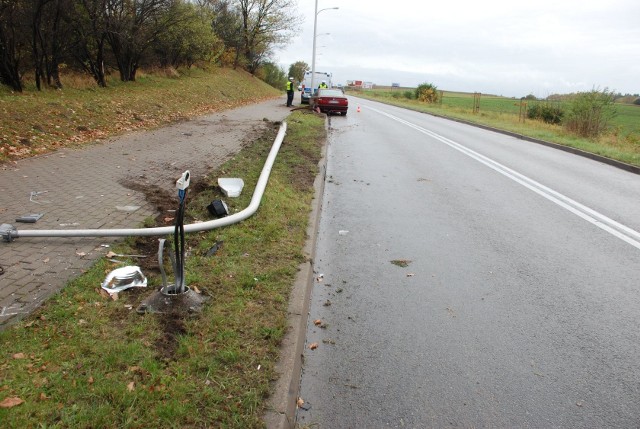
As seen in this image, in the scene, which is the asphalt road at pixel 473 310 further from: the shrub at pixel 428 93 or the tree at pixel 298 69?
the tree at pixel 298 69

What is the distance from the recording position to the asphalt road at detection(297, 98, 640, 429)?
9.71ft

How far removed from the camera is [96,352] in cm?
305

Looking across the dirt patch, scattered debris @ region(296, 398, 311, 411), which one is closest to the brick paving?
the dirt patch

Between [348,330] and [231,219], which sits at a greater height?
[231,219]

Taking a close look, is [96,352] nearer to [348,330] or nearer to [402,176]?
[348,330]

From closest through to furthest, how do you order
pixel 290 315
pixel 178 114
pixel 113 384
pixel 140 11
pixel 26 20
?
1. pixel 113 384
2. pixel 290 315
3. pixel 26 20
4. pixel 178 114
5. pixel 140 11

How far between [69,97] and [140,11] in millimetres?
7999

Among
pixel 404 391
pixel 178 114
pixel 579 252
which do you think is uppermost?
pixel 178 114

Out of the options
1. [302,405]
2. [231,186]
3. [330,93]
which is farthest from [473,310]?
[330,93]

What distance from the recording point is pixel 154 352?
10.1ft

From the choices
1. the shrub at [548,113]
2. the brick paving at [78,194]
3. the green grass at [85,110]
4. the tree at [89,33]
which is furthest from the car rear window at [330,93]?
the shrub at [548,113]

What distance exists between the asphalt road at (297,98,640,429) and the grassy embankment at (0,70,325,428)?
1.27 feet

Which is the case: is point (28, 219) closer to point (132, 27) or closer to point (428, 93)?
point (132, 27)

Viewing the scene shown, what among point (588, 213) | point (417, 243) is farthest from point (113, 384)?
point (588, 213)
